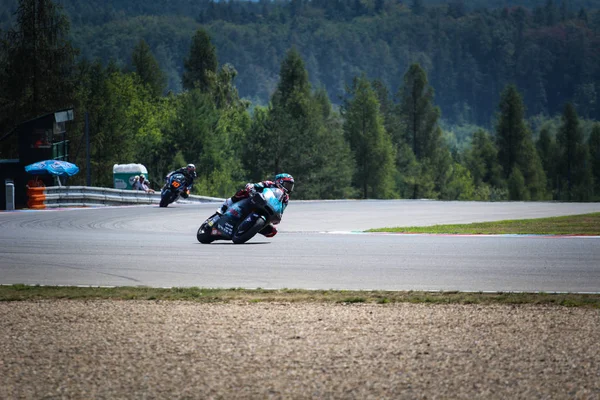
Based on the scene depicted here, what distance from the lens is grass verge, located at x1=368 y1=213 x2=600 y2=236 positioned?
72.8 feet

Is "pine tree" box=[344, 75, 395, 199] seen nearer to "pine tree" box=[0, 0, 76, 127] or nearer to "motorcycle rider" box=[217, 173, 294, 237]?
"pine tree" box=[0, 0, 76, 127]

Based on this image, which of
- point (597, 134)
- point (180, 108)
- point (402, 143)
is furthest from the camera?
point (597, 134)

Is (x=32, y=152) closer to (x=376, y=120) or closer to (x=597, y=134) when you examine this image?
(x=376, y=120)

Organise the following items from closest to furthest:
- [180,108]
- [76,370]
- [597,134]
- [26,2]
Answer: [76,370] → [26,2] → [180,108] → [597,134]

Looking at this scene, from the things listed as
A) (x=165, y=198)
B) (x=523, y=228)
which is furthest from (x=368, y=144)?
(x=523, y=228)

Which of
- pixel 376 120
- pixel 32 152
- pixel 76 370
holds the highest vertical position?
pixel 376 120

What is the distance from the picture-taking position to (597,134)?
14412 centimetres

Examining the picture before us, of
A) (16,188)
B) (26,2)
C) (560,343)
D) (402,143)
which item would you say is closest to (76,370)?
(560,343)

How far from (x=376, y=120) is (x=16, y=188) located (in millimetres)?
67484

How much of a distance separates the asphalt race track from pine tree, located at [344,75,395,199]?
8006cm

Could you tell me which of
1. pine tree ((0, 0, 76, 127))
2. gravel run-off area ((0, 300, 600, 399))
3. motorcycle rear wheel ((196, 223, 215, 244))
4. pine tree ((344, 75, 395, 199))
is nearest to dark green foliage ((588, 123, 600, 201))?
pine tree ((344, 75, 395, 199))

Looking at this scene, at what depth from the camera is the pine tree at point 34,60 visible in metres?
64.1

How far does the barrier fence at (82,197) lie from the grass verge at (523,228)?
1774 cm

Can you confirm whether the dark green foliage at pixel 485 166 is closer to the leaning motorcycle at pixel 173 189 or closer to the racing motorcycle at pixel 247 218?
the leaning motorcycle at pixel 173 189
